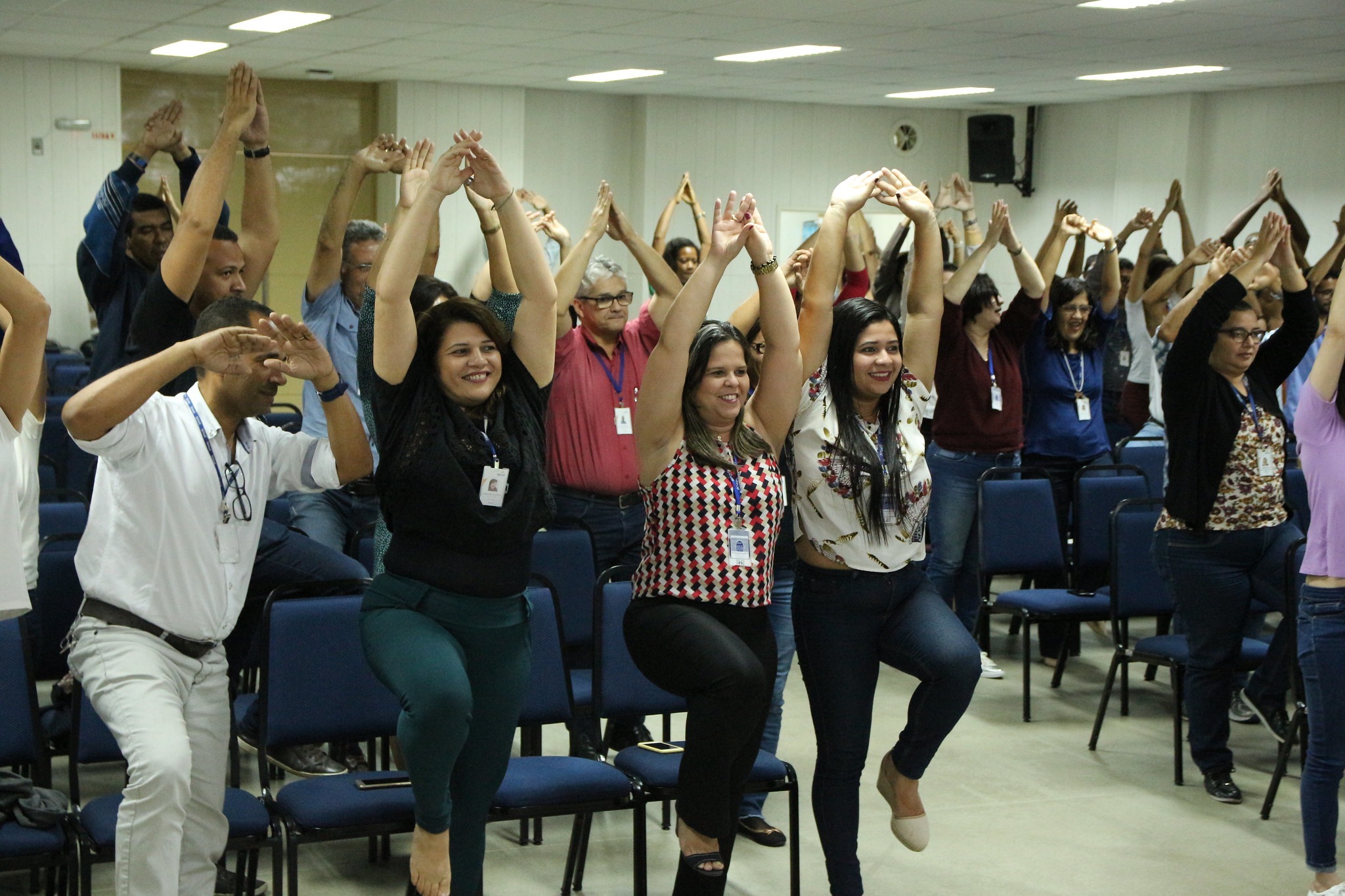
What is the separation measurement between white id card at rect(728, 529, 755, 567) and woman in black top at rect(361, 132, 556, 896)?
430mm

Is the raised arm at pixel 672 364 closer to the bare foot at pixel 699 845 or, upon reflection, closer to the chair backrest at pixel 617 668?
the chair backrest at pixel 617 668

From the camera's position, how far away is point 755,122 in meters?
14.0

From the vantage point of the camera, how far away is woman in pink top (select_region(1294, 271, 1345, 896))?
361 cm

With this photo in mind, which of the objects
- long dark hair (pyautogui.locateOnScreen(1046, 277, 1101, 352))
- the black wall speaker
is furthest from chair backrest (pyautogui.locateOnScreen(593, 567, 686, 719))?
the black wall speaker

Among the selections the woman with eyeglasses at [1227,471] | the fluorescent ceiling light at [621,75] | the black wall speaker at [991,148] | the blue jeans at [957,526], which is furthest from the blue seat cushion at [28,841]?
the black wall speaker at [991,148]

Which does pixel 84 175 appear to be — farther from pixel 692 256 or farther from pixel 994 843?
pixel 994 843

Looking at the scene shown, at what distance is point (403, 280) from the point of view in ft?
9.99

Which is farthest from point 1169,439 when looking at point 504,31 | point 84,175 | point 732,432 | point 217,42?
point 84,175

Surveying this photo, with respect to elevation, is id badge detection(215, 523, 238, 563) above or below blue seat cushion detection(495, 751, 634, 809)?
above

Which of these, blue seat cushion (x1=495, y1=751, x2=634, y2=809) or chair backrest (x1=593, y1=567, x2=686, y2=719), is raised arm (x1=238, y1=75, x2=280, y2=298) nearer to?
chair backrest (x1=593, y1=567, x2=686, y2=719)

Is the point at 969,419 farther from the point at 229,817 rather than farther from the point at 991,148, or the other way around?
the point at 991,148

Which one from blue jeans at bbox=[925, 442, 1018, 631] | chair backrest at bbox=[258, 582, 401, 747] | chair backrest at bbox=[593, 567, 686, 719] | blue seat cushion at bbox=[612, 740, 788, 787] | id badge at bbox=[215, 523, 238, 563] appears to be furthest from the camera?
blue jeans at bbox=[925, 442, 1018, 631]

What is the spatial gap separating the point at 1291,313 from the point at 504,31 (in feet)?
20.6

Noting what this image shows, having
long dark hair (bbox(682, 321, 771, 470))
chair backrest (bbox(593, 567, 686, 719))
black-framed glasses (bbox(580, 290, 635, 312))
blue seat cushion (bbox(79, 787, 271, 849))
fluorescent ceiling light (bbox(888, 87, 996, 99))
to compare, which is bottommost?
blue seat cushion (bbox(79, 787, 271, 849))
